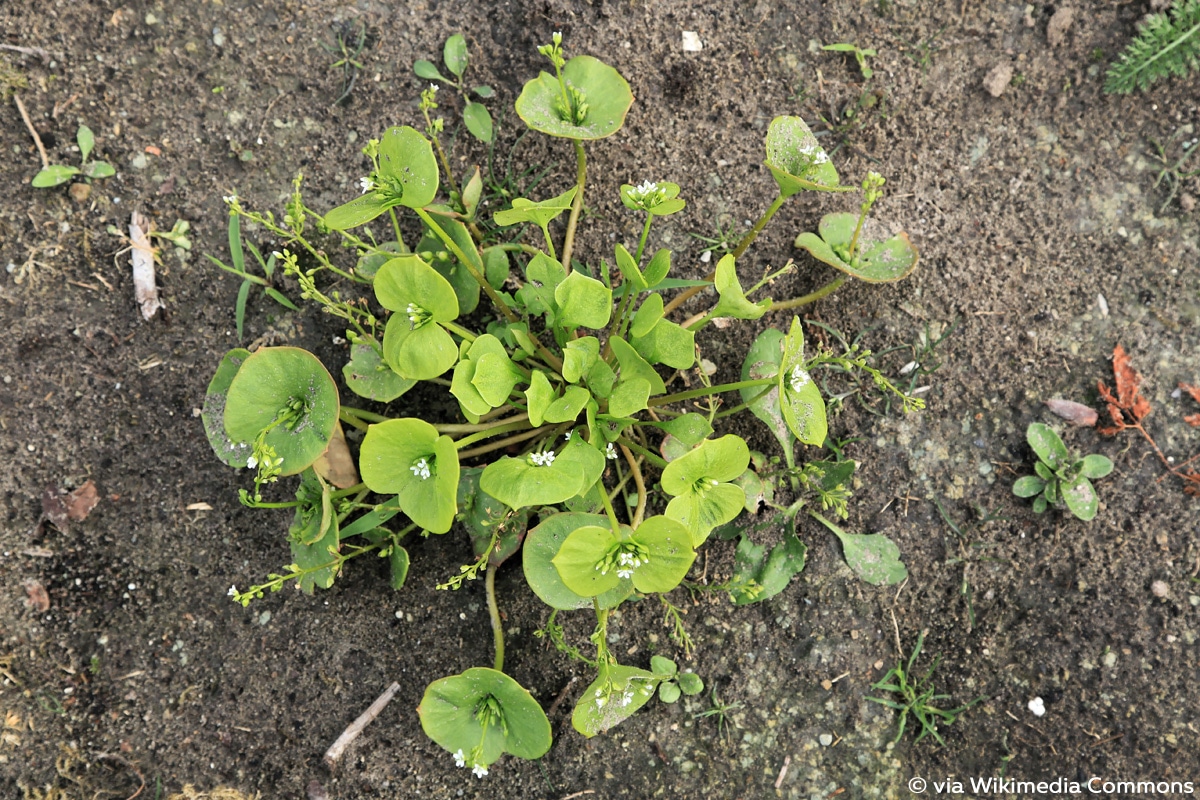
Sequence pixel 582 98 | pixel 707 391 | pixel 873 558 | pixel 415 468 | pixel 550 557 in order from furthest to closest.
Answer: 1. pixel 873 558
2. pixel 582 98
3. pixel 707 391
4. pixel 550 557
5. pixel 415 468

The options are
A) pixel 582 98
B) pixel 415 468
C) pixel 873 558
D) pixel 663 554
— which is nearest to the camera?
pixel 663 554

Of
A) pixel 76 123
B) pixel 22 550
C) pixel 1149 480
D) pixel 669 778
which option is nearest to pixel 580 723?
pixel 669 778

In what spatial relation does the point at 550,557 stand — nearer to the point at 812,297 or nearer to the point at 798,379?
the point at 798,379

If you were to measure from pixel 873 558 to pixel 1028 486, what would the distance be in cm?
67

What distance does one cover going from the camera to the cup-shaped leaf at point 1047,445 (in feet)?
9.31

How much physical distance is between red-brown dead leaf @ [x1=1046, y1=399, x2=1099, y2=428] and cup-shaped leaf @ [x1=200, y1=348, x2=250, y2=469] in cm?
297

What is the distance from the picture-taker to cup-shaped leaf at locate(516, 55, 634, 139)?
247 centimetres

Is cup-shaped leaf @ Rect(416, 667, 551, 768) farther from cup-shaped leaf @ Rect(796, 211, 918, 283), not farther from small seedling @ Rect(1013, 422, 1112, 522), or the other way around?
small seedling @ Rect(1013, 422, 1112, 522)

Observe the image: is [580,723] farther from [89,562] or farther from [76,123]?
[76,123]

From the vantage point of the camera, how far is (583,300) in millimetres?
2213

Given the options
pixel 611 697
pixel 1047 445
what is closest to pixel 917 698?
pixel 1047 445

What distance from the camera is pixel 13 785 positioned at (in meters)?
2.64

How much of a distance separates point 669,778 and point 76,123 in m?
3.30

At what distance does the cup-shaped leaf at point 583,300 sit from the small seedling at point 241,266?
3.90ft
